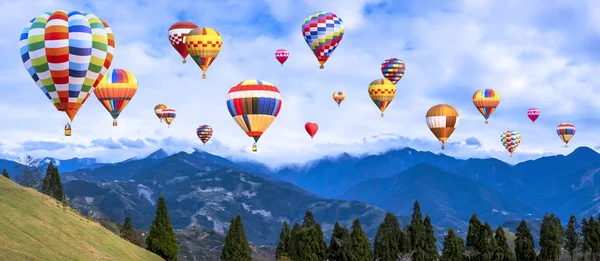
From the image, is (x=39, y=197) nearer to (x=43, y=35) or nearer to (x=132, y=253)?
(x=132, y=253)

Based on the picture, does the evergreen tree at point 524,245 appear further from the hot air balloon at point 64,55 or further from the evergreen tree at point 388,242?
the hot air balloon at point 64,55

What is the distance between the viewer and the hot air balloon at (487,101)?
17675 centimetres

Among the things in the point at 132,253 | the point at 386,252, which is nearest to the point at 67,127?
the point at 132,253

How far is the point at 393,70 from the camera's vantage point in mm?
176250

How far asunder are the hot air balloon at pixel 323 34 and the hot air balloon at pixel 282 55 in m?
40.1

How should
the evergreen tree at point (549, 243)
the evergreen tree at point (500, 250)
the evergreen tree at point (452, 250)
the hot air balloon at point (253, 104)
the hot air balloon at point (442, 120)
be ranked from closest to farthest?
the hot air balloon at point (253, 104) → the evergreen tree at point (452, 250) → the evergreen tree at point (500, 250) → the hot air balloon at point (442, 120) → the evergreen tree at point (549, 243)

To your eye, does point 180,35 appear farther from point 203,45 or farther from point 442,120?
point 442,120

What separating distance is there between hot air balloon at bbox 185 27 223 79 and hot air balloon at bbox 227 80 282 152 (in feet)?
90.6

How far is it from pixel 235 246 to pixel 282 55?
218 ft

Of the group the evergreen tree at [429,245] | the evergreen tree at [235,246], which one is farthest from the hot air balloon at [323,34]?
the evergreen tree at [429,245]

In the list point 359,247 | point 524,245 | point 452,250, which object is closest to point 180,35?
point 359,247

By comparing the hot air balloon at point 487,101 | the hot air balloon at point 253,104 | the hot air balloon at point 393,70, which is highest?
the hot air balloon at point 393,70

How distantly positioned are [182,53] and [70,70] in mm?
58795

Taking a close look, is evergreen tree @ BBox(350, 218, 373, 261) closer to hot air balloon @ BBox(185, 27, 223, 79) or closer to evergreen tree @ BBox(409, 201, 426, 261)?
evergreen tree @ BBox(409, 201, 426, 261)
